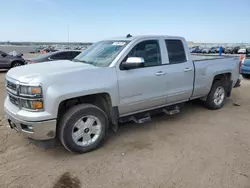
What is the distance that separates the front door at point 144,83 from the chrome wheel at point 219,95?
6.78 ft

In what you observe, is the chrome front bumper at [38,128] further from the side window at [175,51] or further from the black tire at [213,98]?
the black tire at [213,98]

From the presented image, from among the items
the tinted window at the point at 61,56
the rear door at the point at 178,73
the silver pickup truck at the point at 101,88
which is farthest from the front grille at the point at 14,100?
the tinted window at the point at 61,56

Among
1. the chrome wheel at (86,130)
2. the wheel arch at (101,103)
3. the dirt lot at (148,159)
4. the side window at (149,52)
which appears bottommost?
the dirt lot at (148,159)

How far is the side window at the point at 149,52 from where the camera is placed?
404 centimetres

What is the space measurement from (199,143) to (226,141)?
1.75 ft

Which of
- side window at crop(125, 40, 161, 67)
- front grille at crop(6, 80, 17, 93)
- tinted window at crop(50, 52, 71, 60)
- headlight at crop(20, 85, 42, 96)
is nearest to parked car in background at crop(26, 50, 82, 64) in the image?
tinted window at crop(50, 52, 71, 60)

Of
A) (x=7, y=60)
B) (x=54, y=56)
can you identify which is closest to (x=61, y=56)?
(x=54, y=56)

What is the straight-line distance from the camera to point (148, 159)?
3.38 metres

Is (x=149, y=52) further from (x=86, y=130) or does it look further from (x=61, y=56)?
(x=61, y=56)

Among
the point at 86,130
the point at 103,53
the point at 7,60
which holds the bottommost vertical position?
the point at 86,130

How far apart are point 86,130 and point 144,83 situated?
1.35 m

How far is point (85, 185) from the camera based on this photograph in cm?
278

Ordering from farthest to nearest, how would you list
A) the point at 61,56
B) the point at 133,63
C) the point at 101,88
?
the point at 61,56 < the point at 133,63 < the point at 101,88

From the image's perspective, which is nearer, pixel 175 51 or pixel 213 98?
pixel 175 51
